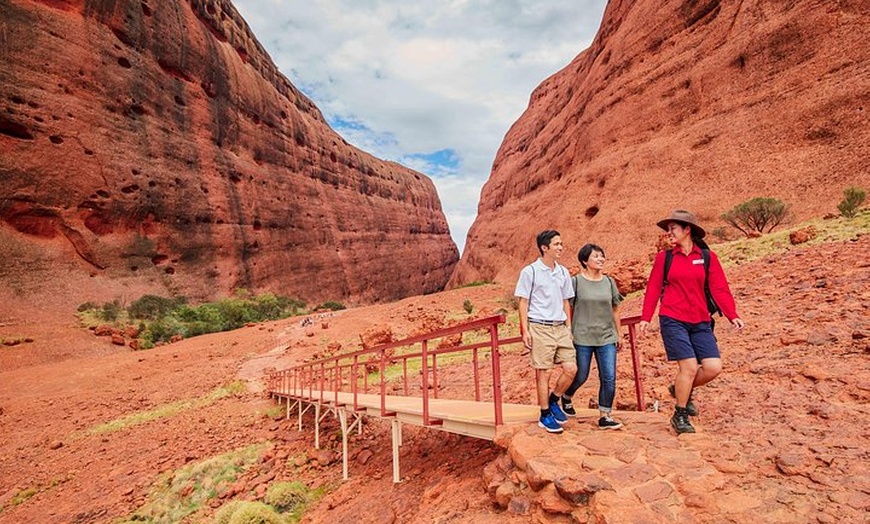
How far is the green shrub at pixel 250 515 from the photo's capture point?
6.23 m

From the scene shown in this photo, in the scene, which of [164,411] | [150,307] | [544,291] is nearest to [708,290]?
[544,291]

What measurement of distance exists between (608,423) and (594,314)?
96 centimetres

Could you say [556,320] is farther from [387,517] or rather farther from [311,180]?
[311,180]

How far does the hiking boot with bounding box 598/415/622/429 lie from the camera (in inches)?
155

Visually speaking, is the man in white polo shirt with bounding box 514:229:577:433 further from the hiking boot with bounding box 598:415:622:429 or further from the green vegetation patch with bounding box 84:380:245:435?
the green vegetation patch with bounding box 84:380:245:435

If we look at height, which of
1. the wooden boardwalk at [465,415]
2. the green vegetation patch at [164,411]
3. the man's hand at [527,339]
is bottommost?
the green vegetation patch at [164,411]

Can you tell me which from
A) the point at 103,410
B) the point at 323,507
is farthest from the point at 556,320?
the point at 103,410

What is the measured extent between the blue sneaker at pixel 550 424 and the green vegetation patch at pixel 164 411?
481 inches

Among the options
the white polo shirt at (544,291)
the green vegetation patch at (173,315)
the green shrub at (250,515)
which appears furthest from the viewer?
the green vegetation patch at (173,315)

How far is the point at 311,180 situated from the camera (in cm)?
5097

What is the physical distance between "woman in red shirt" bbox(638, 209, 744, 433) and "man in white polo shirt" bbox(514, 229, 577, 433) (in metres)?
0.75

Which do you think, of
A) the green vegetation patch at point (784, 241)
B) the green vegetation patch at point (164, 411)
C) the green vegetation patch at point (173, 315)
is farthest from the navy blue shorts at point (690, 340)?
the green vegetation patch at point (173, 315)

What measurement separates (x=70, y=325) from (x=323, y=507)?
24.0 m

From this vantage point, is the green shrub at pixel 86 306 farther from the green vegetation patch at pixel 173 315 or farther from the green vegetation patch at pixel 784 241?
the green vegetation patch at pixel 784 241
